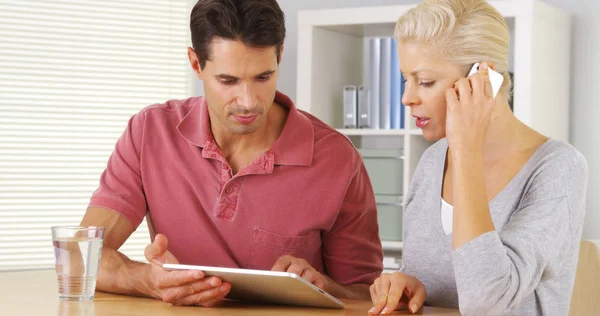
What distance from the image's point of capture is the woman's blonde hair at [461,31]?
1644mm

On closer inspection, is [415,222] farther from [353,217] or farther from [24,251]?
[24,251]

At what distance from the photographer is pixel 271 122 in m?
2.18

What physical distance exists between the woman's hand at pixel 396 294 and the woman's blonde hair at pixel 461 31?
41 cm

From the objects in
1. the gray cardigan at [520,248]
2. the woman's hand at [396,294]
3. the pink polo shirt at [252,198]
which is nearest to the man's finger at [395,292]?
the woman's hand at [396,294]

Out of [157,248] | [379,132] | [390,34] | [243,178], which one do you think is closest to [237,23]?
[243,178]

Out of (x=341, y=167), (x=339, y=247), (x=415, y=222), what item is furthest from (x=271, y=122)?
(x=415, y=222)

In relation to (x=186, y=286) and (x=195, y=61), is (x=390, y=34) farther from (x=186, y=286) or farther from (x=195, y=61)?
(x=186, y=286)

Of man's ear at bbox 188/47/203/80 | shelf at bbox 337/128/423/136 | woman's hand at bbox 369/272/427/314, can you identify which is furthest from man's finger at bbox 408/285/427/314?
shelf at bbox 337/128/423/136

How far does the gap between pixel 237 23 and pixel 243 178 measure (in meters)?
0.36

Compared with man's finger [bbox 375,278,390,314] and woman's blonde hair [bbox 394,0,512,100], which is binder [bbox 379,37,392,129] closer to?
woman's blonde hair [bbox 394,0,512,100]

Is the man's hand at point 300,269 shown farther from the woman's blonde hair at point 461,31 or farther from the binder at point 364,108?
the binder at point 364,108

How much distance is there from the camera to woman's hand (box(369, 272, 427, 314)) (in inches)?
60.7

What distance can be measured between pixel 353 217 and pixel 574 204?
2.20 feet

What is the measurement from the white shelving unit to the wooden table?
1.82 meters
